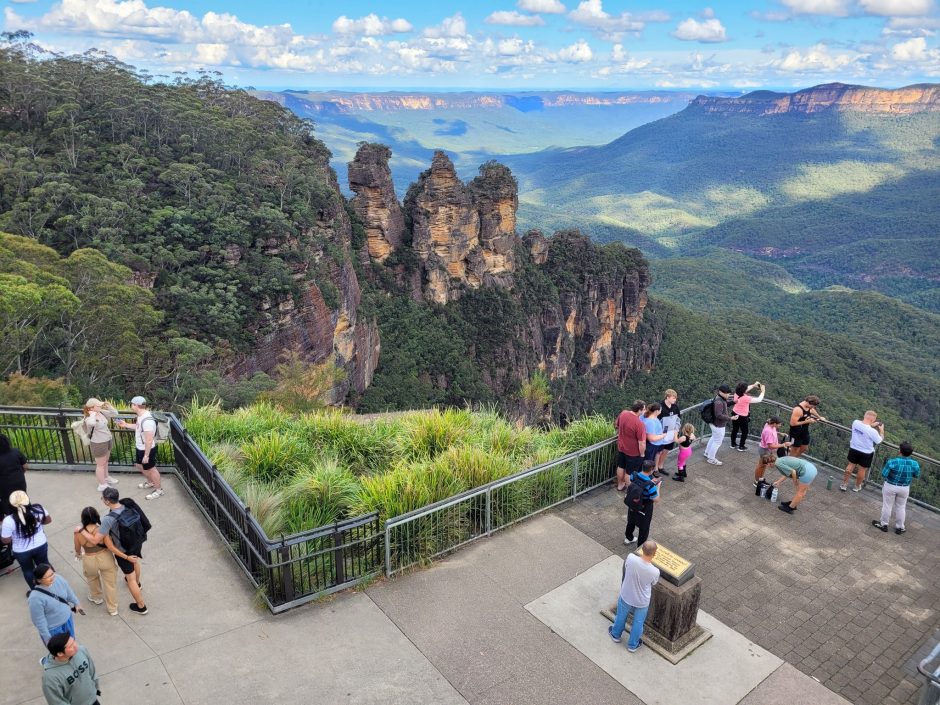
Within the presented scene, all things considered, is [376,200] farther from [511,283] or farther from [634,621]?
[634,621]

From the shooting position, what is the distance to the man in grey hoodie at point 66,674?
5914 mm

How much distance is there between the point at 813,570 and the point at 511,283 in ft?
212

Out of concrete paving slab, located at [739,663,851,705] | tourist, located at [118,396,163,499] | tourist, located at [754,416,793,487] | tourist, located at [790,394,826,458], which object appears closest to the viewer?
concrete paving slab, located at [739,663,851,705]

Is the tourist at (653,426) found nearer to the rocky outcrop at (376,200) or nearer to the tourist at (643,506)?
the tourist at (643,506)

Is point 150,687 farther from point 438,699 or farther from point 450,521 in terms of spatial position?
point 450,521

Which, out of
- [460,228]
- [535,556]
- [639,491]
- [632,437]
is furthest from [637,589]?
[460,228]

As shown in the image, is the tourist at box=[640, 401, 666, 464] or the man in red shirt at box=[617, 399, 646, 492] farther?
the tourist at box=[640, 401, 666, 464]

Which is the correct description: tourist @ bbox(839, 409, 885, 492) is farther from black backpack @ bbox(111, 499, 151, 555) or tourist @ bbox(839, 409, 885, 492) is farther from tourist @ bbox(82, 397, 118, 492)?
tourist @ bbox(82, 397, 118, 492)

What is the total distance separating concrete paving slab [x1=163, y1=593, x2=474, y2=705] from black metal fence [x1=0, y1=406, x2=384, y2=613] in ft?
1.55

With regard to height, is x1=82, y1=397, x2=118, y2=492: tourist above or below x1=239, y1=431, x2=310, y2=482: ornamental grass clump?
above

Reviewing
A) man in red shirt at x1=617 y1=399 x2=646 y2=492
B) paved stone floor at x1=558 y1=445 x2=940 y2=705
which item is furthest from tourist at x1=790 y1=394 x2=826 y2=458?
man in red shirt at x1=617 y1=399 x2=646 y2=492

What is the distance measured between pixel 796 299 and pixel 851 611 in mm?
161900

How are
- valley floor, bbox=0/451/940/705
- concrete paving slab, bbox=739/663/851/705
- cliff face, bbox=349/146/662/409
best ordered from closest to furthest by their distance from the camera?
valley floor, bbox=0/451/940/705 < concrete paving slab, bbox=739/663/851/705 < cliff face, bbox=349/146/662/409

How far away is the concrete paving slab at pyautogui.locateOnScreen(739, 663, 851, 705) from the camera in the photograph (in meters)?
7.71
